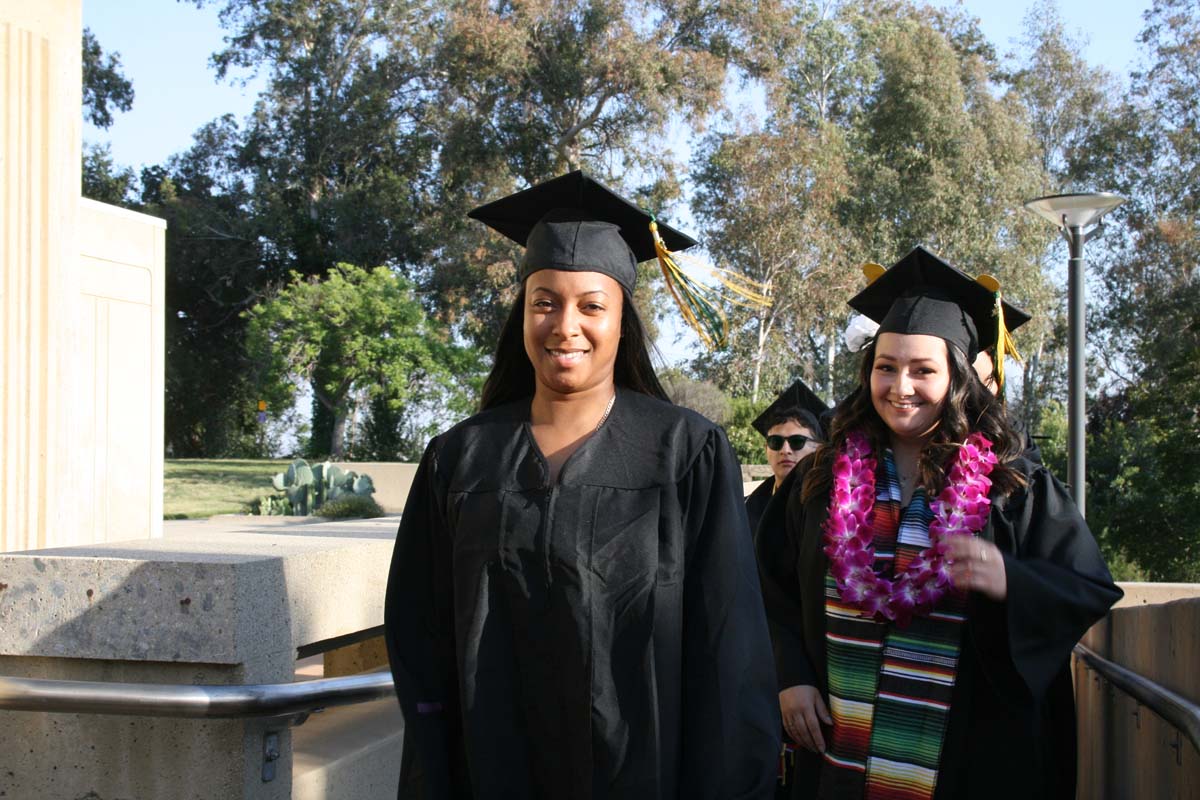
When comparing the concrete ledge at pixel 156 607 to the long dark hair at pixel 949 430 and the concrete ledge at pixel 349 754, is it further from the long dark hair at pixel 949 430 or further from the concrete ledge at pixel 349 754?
the long dark hair at pixel 949 430

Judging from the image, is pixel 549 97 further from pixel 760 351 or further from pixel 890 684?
pixel 890 684

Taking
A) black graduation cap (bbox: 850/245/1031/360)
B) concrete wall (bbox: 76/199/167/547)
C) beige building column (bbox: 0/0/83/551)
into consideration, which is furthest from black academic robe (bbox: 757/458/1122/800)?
concrete wall (bbox: 76/199/167/547)

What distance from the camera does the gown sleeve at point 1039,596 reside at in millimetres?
2875

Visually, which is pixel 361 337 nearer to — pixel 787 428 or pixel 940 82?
pixel 940 82

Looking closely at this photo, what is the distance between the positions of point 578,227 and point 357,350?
84.6 ft

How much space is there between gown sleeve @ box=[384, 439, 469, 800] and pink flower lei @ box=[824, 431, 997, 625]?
3.86 ft

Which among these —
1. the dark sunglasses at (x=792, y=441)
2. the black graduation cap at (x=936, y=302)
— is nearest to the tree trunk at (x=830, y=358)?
the dark sunglasses at (x=792, y=441)

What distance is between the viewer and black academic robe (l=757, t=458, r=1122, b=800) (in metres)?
2.88

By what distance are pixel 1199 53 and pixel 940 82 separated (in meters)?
7.02

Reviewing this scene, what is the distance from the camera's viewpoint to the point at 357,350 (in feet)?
90.8

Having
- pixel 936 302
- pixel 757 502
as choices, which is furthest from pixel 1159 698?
pixel 757 502

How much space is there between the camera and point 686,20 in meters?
32.6

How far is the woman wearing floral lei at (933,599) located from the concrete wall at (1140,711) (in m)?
0.27

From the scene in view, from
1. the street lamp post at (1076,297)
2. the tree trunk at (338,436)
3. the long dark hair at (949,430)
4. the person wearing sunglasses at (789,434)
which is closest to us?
the long dark hair at (949,430)
